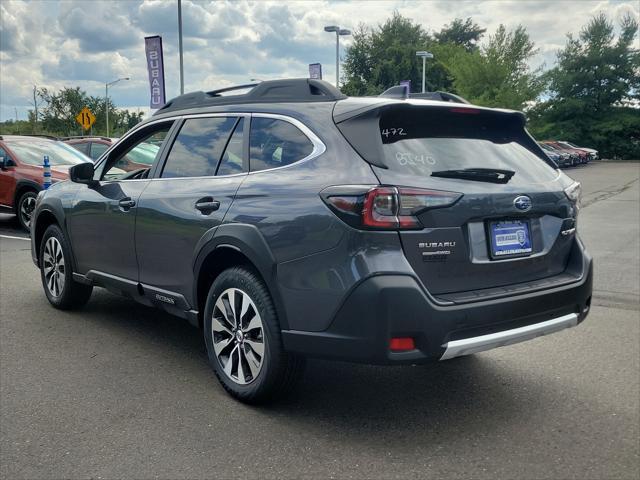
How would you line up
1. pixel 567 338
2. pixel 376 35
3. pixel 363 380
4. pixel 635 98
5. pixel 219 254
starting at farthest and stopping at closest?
1. pixel 376 35
2. pixel 635 98
3. pixel 567 338
4. pixel 363 380
5. pixel 219 254

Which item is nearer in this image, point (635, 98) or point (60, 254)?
point (60, 254)

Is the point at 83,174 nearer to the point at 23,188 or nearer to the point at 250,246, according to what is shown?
the point at 250,246

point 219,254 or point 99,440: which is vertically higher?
point 219,254

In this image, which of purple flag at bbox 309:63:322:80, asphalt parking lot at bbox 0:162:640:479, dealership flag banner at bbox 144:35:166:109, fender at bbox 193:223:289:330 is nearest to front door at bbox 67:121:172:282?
asphalt parking lot at bbox 0:162:640:479

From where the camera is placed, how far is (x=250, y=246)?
11.5 ft

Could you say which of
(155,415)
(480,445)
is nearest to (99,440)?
(155,415)

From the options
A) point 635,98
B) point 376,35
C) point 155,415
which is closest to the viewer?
point 155,415

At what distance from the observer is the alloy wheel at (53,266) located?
18.8 feet

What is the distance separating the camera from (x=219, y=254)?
3.86 meters

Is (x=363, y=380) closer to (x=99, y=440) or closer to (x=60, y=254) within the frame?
(x=99, y=440)

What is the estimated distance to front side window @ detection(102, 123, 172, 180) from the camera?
471 cm

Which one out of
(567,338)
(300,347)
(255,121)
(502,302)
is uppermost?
(255,121)

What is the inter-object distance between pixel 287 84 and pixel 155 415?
2019 millimetres

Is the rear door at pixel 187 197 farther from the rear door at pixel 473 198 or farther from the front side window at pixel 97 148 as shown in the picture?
the front side window at pixel 97 148
